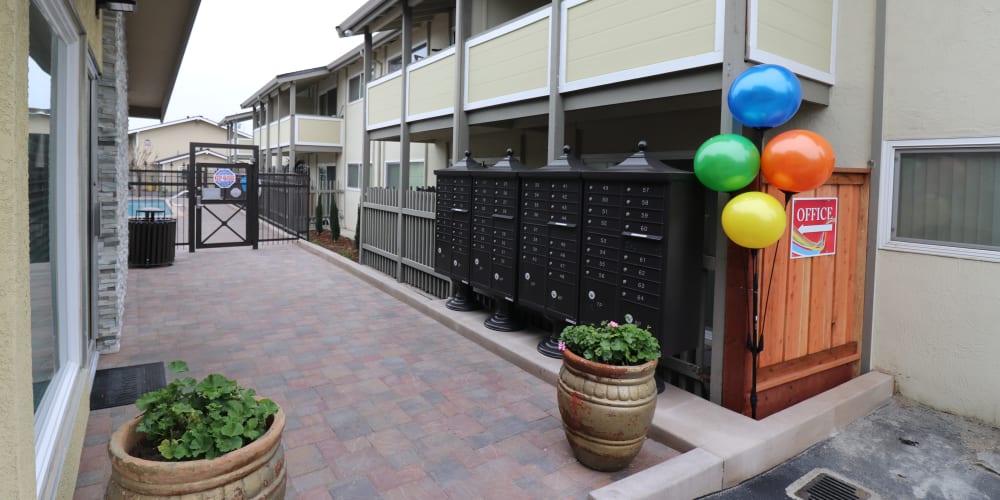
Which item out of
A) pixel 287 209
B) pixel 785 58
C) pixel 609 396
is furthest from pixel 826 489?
pixel 287 209

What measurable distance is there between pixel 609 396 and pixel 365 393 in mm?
2331

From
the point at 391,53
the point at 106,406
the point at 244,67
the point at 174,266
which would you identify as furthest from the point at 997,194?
the point at 244,67

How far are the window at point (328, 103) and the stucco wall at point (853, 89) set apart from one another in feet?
60.5

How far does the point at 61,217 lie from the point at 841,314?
6.14 m

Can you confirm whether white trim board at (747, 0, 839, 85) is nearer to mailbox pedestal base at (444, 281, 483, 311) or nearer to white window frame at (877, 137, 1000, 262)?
white window frame at (877, 137, 1000, 262)

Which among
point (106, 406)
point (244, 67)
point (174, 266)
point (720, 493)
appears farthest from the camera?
point (244, 67)

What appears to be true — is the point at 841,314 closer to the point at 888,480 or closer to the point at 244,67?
the point at 888,480

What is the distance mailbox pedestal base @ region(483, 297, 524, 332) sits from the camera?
6.74m

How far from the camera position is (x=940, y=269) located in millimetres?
4902

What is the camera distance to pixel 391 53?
1543cm

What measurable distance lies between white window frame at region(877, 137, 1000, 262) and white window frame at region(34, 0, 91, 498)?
6.15m

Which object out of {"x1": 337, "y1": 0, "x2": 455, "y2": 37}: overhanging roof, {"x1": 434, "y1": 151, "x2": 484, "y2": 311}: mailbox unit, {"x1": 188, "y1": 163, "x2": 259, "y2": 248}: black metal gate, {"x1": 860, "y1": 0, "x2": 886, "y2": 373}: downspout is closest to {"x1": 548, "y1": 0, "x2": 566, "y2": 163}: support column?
{"x1": 434, "y1": 151, "x2": 484, "y2": 311}: mailbox unit

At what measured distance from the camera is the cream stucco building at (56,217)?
1744mm

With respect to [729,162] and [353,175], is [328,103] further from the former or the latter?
[729,162]
